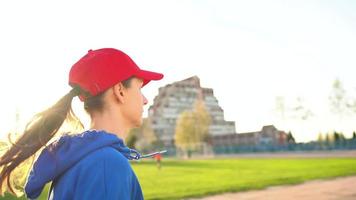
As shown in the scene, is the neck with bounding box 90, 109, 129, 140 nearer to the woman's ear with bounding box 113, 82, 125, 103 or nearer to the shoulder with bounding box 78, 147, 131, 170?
the woman's ear with bounding box 113, 82, 125, 103

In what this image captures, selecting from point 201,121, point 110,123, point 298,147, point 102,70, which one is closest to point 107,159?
point 110,123

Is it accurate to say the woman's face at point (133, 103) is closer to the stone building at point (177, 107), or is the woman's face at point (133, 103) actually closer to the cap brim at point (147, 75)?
the cap brim at point (147, 75)

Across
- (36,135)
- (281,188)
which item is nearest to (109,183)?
(36,135)

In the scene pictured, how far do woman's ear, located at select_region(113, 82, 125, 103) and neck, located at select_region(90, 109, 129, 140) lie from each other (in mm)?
71

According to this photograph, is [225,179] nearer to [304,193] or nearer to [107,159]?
[304,193]

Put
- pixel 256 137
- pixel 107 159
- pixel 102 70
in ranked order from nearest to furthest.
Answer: pixel 107 159 → pixel 102 70 → pixel 256 137

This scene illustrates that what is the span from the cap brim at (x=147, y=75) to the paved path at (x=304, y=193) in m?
9.47

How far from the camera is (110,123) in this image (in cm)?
197

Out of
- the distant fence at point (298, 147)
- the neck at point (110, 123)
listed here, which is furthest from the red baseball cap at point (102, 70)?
the distant fence at point (298, 147)

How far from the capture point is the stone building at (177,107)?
5746 inches

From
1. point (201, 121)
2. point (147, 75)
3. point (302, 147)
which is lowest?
point (302, 147)

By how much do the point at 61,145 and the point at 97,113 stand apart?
0.22 meters

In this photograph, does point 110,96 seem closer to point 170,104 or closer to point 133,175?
point 133,175

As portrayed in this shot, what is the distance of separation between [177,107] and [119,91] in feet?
485
